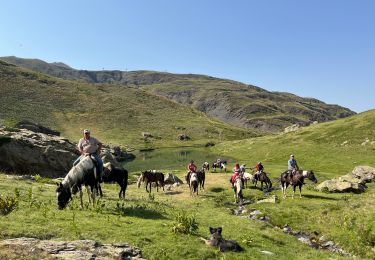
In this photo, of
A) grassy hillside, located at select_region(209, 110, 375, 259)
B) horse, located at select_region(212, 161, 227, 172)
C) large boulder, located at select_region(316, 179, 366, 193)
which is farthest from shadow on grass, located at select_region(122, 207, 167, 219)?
horse, located at select_region(212, 161, 227, 172)

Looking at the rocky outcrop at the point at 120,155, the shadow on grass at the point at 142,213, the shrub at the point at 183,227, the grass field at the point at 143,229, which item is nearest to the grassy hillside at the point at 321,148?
the rocky outcrop at the point at 120,155

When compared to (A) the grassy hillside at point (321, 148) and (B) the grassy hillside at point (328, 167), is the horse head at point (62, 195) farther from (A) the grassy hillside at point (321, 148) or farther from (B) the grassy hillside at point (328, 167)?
(A) the grassy hillside at point (321, 148)

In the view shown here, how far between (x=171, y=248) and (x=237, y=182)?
18853 mm

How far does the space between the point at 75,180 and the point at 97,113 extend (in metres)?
144

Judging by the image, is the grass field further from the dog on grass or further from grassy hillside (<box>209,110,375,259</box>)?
grassy hillside (<box>209,110,375,259</box>)

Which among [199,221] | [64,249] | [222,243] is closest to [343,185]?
[199,221]

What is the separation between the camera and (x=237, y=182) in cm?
3497

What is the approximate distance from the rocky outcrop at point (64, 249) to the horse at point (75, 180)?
19.4 feet

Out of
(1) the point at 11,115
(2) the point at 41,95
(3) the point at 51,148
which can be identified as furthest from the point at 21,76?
(3) the point at 51,148

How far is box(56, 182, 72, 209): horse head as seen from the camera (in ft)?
68.9

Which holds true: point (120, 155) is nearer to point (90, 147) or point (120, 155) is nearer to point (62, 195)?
point (90, 147)

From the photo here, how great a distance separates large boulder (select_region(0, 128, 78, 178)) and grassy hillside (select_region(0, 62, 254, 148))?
7782cm

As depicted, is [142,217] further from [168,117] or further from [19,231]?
[168,117]

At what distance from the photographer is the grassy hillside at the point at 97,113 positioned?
13938 centimetres
